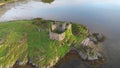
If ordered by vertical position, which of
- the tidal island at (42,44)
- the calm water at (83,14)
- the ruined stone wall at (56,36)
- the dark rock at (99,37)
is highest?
the ruined stone wall at (56,36)

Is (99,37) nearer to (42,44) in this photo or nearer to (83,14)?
(42,44)

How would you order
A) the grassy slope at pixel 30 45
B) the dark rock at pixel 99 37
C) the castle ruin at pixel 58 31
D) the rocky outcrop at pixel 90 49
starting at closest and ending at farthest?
the grassy slope at pixel 30 45, the rocky outcrop at pixel 90 49, the castle ruin at pixel 58 31, the dark rock at pixel 99 37

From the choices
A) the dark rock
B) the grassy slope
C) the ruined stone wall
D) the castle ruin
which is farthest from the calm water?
the castle ruin

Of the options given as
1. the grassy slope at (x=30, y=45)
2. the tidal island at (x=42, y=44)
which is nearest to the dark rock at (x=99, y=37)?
the tidal island at (x=42, y=44)

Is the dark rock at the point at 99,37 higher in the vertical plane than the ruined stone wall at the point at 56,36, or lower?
lower

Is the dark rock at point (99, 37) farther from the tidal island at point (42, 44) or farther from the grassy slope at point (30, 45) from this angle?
the grassy slope at point (30, 45)

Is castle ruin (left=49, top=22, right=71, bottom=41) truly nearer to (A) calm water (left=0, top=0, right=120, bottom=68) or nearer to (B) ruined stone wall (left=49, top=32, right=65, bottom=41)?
(B) ruined stone wall (left=49, top=32, right=65, bottom=41)

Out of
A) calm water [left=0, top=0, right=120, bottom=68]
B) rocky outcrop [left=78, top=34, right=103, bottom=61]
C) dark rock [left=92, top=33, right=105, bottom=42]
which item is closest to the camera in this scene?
rocky outcrop [left=78, top=34, right=103, bottom=61]
